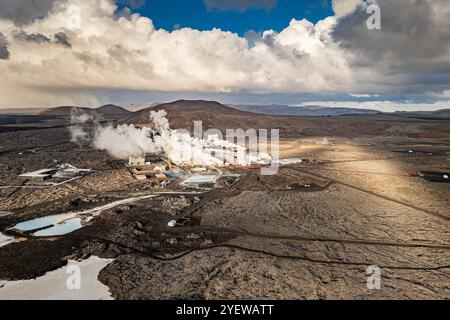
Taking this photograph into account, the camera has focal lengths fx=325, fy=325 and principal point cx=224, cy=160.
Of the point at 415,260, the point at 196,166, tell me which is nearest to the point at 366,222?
the point at 415,260

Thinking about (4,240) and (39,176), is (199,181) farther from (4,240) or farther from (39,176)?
(4,240)

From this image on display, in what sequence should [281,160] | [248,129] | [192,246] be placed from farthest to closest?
[248,129], [281,160], [192,246]

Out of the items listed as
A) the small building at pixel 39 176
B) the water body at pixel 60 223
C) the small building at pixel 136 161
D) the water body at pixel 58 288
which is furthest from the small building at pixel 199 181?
the water body at pixel 58 288

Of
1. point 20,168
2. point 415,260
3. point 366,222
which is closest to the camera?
point 415,260

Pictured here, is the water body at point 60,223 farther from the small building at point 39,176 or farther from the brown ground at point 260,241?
the small building at point 39,176

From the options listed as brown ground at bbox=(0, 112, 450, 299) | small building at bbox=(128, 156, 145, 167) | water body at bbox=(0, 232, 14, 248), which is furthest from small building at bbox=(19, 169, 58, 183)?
water body at bbox=(0, 232, 14, 248)

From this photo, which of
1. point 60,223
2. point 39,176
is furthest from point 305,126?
point 60,223

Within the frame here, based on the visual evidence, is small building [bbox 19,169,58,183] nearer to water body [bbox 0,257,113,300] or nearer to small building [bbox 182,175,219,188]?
small building [bbox 182,175,219,188]

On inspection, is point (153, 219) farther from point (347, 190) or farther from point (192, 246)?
point (347, 190)
